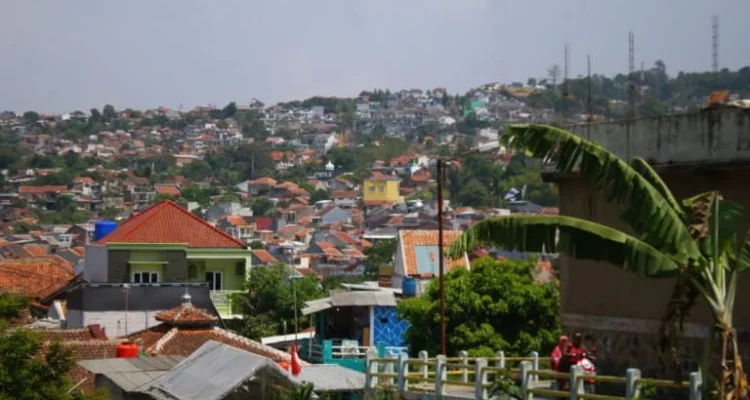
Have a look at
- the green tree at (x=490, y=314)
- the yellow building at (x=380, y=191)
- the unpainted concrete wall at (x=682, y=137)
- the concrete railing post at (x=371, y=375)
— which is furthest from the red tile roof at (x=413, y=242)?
the yellow building at (x=380, y=191)

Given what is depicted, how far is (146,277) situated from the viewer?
4819cm

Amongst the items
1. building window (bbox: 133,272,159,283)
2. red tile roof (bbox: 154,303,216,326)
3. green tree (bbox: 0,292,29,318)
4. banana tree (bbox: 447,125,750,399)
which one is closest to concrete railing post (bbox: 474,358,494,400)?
banana tree (bbox: 447,125,750,399)

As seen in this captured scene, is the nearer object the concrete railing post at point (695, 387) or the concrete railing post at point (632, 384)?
the concrete railing post at point (695, 387)

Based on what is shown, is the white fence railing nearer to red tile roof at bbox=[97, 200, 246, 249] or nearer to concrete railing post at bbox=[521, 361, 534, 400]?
concrete railing post at bbox=[521, 361, 534, 400]

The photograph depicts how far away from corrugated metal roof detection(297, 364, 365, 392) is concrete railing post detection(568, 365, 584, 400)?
5644 millimetres

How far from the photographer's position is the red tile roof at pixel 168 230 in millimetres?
48688

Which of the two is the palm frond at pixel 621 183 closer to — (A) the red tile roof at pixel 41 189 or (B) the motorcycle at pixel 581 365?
(B) the motorcycle at pixel 581 365

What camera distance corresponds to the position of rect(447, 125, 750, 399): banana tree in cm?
1568

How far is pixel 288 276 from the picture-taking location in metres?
52.1

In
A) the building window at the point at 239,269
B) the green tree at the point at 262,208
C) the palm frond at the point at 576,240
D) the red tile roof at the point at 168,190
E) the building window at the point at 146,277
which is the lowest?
the building window at the point at 146,277

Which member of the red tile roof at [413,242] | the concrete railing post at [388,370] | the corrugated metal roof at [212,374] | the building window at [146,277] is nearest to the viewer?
the corrugated metal roof at [212,374]

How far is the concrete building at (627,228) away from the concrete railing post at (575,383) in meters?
0.92

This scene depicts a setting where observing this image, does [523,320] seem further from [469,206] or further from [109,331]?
[469,206]

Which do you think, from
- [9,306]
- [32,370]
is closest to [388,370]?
[32,370]
